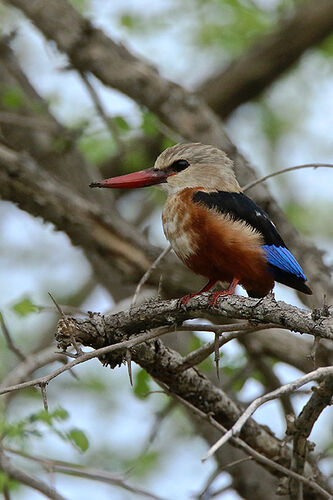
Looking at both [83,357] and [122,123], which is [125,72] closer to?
[122,123]

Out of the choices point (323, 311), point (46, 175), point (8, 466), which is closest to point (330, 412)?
point (46, 175)

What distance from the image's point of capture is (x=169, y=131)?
6.36 meters

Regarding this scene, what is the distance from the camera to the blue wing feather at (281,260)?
425 centimetres

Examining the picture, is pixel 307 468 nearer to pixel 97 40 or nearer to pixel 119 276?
pixel 119 276

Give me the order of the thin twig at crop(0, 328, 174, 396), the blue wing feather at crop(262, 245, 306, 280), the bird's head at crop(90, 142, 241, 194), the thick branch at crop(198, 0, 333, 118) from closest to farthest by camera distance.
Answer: the thin twig at crop(0, 328, 174, 396) < the blue wing feather at crop(262, 245, 306, 280) < the bird's head at crop(90, 142, 241, 194) < the thick branch at crop(198, 0, 333, 118)

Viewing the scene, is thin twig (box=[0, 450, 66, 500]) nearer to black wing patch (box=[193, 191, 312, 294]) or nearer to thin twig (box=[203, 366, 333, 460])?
black wing patch (box=[193, 191, 312, 294])

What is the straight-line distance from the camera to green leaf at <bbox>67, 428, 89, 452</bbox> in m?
3.96

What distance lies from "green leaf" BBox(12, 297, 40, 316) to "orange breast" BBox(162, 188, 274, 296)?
0.84m

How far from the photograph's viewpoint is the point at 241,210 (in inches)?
171

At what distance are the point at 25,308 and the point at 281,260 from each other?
55.6 inches

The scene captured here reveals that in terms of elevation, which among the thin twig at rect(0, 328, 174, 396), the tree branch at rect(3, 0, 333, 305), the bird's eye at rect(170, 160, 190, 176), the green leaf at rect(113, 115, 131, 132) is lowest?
the thin twig at rect(0, 328, 174, 396)

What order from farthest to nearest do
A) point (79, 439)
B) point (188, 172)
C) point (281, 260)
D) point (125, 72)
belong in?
point (125, 72) < point (188, 172) < point (281, 260) < point (79, 439)

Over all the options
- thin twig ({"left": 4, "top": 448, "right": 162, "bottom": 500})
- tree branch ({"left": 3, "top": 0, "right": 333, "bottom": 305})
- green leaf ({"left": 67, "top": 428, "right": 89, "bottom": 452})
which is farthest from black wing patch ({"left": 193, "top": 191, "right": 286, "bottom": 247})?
tree branch ({"left": 3, "top": 0, "right": 333, "bottom": 305})

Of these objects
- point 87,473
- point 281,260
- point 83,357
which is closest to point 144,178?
point 281,260
